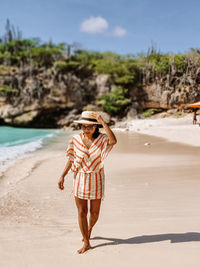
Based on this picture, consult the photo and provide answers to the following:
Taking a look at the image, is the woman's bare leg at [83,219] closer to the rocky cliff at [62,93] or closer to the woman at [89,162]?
the woman at [89,162]

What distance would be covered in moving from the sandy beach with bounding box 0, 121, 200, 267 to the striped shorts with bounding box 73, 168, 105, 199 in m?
0.60

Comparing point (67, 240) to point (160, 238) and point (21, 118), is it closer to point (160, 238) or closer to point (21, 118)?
point (160, 238)

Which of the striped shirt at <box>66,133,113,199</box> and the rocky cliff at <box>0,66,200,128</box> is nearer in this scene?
the striped shirt at <box>66,133,113,199</box>

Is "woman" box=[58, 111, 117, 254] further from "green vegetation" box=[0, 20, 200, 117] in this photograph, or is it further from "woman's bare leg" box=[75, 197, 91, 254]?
"green vegetation" box=[0, 20, 200, 117]

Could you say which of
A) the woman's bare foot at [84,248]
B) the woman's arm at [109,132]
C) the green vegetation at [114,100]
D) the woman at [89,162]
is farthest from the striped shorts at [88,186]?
the green vegetation at [114,100]

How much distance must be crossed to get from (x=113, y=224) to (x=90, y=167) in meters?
1.18

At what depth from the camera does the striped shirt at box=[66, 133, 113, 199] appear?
272cm

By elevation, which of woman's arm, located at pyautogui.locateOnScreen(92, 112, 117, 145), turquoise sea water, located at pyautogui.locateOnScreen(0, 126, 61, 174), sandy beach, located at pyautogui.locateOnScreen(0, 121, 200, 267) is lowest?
turquoise sea water, located at pyautogui.locateOnScreen(0, 126, 61, 174)

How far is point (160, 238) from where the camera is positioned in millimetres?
2936

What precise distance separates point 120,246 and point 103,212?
121cm

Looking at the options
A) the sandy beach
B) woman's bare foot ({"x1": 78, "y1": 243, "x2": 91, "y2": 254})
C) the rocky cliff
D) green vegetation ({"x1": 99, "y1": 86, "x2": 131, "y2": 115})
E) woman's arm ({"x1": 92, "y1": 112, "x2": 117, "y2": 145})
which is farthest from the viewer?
the rocky cliff

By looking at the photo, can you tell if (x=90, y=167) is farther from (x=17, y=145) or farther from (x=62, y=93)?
(x=62, y=93)

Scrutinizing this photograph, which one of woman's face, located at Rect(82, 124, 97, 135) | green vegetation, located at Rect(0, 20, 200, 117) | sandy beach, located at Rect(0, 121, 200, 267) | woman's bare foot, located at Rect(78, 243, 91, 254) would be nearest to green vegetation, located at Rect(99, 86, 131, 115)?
green vegetation, located at Rect(0, 20, 200, 117)

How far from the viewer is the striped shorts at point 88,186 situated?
107 inches
